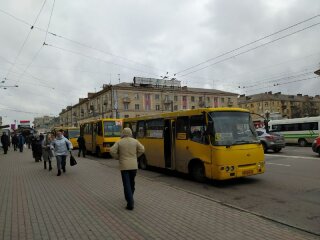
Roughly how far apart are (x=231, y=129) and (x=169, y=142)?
324cm

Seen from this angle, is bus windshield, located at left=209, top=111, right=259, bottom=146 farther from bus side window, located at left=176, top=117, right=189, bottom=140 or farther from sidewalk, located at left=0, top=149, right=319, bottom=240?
sidewalk, located at left=0, top=149, right=319, bottom=240

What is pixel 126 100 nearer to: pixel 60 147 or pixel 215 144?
pixel 60 147

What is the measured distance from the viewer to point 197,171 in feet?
40.2

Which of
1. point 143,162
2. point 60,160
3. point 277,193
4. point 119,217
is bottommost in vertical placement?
point 277,193

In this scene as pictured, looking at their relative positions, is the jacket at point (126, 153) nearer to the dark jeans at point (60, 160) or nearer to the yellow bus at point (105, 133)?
the dark jeans at point (60, 160)

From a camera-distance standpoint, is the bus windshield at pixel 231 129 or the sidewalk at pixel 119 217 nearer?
the sidewalk at pixel 119 217

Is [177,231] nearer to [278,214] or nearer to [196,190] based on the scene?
[278,214]

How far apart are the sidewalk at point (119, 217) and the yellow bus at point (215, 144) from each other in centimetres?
162

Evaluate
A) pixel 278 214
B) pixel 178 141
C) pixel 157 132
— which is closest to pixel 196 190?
pixel 178 141

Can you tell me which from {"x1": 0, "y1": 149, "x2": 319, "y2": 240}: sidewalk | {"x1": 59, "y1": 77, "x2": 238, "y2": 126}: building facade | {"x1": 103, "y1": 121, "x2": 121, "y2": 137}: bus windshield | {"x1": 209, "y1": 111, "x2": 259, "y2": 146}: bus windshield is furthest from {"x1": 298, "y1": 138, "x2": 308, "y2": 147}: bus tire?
{"x1": 59, "y1": 77, "x2": 238, "y2": 126}: building facade

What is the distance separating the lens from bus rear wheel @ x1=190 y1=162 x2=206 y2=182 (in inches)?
471

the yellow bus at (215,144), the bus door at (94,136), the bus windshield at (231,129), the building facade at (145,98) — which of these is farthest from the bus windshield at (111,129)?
the building facade at (145,98)

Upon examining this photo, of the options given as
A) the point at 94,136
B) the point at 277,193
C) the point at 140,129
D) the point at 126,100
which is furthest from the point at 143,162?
the point at 126,100

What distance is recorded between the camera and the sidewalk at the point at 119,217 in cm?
602
